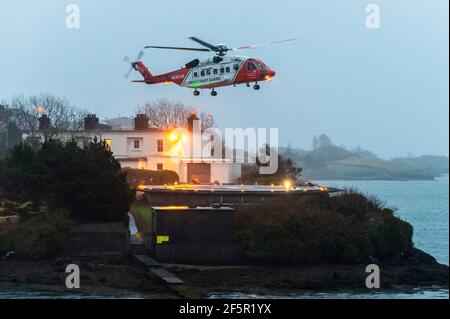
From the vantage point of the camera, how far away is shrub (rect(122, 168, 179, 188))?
255 feet

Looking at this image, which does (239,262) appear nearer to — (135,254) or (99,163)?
(135,254)

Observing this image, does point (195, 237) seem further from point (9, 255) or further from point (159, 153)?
point (159, 153)

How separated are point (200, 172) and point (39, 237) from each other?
1376 inches

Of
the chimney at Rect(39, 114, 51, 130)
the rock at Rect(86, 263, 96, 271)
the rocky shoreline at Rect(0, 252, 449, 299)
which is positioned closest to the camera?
the rocky shoreline at Rect(0, 252, 449, 299)

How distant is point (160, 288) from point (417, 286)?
1437 centimetres

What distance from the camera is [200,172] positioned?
8688 centimetres

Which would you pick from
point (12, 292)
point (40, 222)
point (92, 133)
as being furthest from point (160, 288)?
point (92, 133)

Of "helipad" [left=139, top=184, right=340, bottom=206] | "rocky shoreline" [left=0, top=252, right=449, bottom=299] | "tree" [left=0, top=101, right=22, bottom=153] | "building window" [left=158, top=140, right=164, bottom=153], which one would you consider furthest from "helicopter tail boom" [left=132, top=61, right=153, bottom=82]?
"tree" [left=0, top=101, right=22, bottom=153]

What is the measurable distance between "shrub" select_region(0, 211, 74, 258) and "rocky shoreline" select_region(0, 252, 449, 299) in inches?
27.1

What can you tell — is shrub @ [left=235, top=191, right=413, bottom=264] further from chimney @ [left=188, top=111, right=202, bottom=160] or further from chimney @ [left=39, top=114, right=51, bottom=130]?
chimney @ [left=39, top=114, right=51, bottom=130]

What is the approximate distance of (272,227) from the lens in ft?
176

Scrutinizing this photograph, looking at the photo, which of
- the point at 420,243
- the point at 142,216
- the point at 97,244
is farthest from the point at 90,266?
the point at 420,243

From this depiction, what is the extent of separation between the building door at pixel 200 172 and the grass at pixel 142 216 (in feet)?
58.8

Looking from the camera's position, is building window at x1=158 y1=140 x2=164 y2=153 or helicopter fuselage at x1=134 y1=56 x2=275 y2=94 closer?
helicopter fuselage at x1=134 y1=56 x2=275 y2=94
